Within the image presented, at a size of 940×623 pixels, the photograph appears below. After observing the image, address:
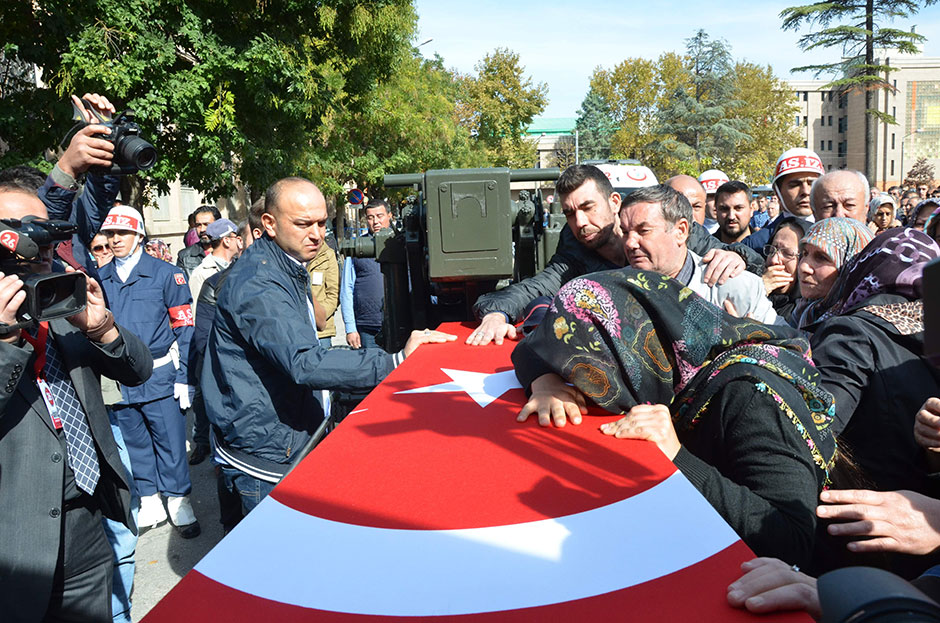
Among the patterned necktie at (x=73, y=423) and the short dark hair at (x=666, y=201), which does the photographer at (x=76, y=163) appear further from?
the short dark hair at (x=666, y=201)

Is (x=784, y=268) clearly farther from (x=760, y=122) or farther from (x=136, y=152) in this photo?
(x=760, y=122)

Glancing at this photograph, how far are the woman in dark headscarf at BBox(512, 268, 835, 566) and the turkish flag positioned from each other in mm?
145

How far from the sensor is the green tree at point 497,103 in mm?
36562

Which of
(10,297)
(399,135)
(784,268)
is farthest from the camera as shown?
(399,135)

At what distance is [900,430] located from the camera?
2.26 m

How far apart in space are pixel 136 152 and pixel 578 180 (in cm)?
209

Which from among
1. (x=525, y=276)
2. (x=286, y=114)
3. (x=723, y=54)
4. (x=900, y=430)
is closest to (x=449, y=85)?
(x=723, y=54)

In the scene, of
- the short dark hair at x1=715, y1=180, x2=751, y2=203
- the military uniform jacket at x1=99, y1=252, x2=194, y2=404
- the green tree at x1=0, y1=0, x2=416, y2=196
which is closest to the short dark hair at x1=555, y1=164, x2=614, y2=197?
the short dark hair at x1=715, y1=180, x2=751, y2=203

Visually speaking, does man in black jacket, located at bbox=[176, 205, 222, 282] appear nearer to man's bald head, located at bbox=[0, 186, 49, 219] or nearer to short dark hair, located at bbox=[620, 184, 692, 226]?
man's bald head, located at bbox=[0, 186, 49, 219]

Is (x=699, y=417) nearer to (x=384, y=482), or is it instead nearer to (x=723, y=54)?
(x=384, y=482)

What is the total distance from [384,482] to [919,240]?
216 cm

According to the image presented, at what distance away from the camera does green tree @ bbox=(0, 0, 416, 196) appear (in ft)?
28.4

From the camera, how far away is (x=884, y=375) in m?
2.29

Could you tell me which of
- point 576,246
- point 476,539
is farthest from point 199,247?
point 476,539
